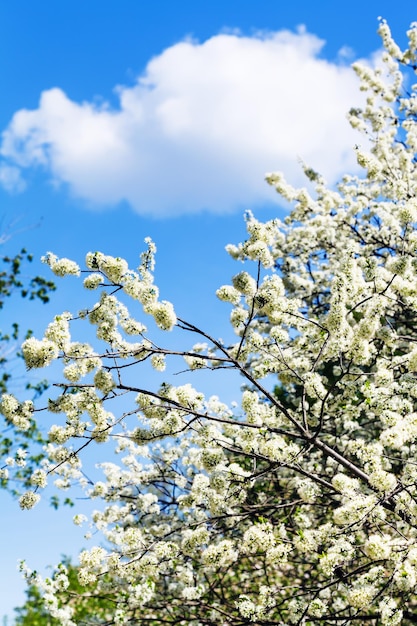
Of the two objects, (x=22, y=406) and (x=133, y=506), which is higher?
(x=133, y=506)

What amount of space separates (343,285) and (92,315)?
2.03 meters

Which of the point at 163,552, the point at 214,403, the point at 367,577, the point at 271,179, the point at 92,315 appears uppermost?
the point at 271,179

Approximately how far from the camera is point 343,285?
5.33m

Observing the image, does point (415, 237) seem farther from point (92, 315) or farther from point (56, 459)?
point (56, 459)

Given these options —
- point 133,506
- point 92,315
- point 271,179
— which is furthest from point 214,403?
point 271,179

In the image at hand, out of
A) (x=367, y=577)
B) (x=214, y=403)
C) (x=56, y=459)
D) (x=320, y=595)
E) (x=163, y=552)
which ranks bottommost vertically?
(x=367, y=577)

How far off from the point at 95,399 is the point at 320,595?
9.78ft

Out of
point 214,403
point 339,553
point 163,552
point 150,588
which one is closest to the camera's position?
point 339,553

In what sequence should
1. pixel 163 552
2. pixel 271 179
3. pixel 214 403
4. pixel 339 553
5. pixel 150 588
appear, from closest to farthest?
pixel 339 553 → pixel 163 552 → pixel 150 588 → pixel 214 403 → pixel 271 179

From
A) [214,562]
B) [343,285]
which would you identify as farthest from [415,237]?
[214,562]

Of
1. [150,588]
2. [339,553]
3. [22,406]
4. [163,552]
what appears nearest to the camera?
[339,553]

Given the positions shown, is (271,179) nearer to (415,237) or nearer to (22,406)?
(415,237)

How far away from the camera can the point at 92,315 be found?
526cm

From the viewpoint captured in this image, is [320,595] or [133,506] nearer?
[320,595]
